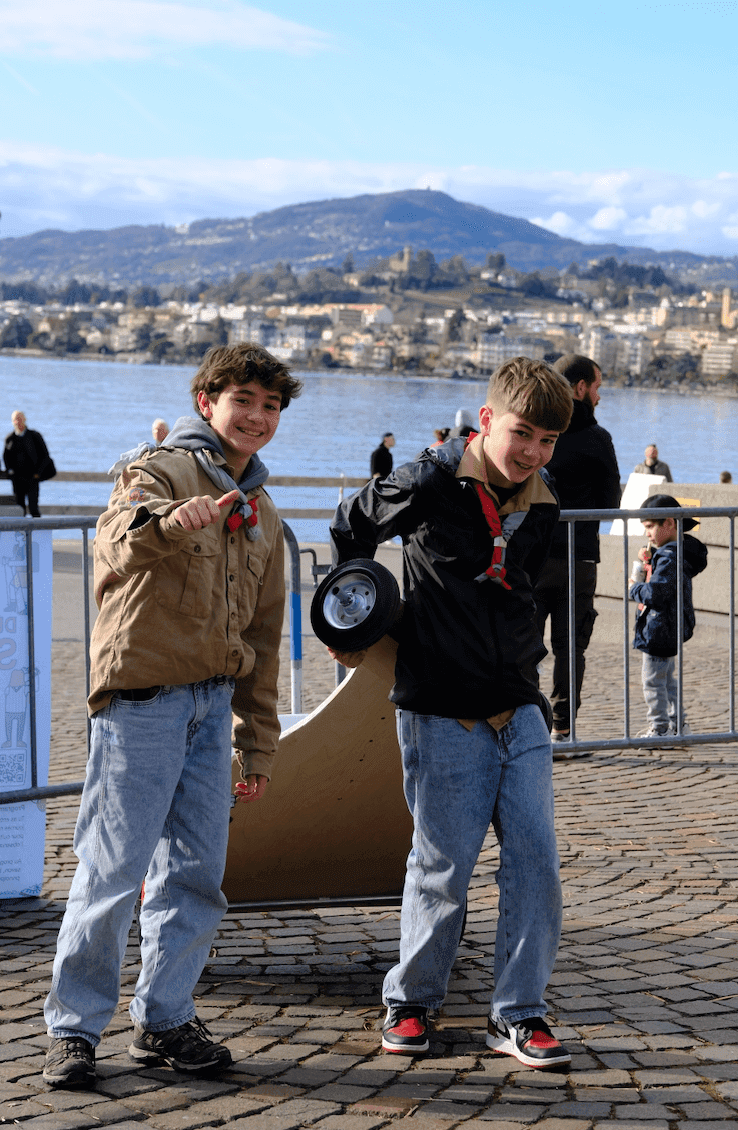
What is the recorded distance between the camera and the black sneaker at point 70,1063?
321cm

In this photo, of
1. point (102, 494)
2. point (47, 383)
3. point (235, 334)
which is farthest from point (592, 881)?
point (235, 334)

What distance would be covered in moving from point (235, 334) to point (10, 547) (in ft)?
478

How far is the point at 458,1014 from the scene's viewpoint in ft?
12.5

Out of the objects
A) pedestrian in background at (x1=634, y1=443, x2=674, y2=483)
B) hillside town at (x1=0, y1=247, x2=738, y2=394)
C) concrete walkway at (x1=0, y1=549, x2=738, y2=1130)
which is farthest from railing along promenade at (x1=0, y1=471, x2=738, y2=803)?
hillside town at (x1=0, y1=247, x2=738, y2=394)

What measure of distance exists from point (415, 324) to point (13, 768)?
152 metres

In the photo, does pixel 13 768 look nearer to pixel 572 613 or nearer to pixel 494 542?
pixel 494 542

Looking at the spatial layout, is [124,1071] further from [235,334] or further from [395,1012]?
[235,334]

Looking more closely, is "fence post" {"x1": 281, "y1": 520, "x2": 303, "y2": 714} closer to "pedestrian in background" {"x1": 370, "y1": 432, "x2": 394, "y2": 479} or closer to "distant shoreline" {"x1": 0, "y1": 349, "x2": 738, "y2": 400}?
"pedestrian in background" {"x1": 370, "y1": 432, "x2": 394, "y2": 479}

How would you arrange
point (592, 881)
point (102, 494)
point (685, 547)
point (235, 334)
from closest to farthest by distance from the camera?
point (592, 881) → point (685, 547) → point (102, 494) → point (235, 334)

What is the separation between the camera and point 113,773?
323 cm

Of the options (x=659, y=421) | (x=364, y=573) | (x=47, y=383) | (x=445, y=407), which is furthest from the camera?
(x=47, y=383)

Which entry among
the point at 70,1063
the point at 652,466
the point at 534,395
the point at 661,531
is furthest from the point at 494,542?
the point at 652,466

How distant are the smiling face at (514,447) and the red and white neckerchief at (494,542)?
0.21 feet

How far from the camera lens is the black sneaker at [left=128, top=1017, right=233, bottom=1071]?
10.9 feet
